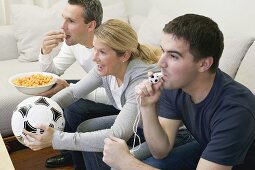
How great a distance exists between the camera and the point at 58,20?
280cm

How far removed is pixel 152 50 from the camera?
1736 millimetres

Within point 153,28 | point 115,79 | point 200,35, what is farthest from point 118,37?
point 153,28

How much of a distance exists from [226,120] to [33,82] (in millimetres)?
1210

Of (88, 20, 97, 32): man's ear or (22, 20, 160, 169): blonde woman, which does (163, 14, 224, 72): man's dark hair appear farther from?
(88, 20, 97, 32): man's ear

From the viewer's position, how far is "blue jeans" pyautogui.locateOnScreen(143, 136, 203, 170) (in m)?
1.43

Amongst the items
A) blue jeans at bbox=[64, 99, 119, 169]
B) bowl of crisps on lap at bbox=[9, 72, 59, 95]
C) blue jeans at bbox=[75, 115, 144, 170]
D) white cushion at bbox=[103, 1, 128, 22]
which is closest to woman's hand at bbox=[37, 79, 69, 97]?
bowl of crisps on lap at bbox=[9, 72, 59, 95]

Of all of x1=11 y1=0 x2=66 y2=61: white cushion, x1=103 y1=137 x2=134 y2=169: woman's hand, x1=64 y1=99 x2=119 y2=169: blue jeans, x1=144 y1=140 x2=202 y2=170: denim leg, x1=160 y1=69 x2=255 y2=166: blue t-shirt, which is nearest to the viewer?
x1=160 y1=69 x2=255 y2=166: blue t-shirt

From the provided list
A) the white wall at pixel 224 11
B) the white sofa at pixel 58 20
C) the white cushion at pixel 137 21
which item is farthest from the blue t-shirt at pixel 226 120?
the white cushion at pixel 137 21

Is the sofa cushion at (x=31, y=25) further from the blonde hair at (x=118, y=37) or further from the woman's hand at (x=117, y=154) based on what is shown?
the woman's hand at (x=117, y=154)

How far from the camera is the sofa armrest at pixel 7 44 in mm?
2828

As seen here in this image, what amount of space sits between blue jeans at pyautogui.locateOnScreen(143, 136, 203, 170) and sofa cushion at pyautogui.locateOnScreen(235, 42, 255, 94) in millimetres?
525

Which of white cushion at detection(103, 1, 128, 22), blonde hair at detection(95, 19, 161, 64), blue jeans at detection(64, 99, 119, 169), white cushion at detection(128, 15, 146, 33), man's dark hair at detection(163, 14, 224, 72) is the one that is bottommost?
blue jeans at detection(64, 99, 119, 169)

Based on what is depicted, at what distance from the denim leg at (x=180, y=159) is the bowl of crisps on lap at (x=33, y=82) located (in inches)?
30.9

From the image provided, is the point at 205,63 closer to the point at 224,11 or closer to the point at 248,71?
the point at 248,71
